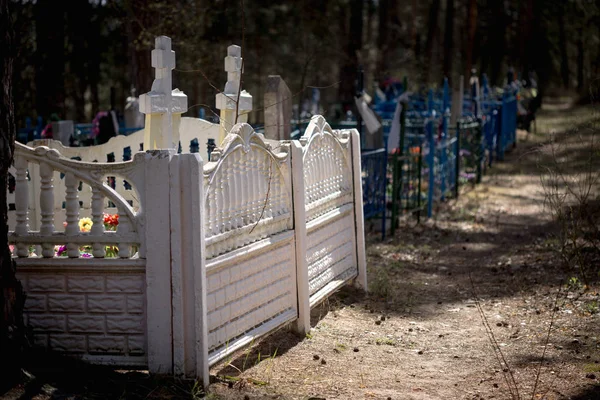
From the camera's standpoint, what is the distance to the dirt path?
5980 mm

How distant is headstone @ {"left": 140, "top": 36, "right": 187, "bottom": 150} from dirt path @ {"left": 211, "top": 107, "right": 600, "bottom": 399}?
6.85 feet

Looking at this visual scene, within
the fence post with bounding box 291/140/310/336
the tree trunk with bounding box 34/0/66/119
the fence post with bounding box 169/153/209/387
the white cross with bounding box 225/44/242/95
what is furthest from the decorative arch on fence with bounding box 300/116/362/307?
the tree trunk with bounding box 34/0/66/119

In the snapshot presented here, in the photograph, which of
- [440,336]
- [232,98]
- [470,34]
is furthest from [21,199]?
[470,34]

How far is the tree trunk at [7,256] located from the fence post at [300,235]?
2.47 metres

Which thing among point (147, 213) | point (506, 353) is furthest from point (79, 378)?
point (506, 353)

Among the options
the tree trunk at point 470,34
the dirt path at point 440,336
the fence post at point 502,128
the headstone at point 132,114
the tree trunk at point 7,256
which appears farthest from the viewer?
the tree trunk at point 470,34

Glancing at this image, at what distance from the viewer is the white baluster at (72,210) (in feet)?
17.5

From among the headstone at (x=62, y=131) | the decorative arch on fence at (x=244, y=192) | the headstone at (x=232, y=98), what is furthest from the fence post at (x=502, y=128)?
the decorative arch on fence at (x=244, y=192)

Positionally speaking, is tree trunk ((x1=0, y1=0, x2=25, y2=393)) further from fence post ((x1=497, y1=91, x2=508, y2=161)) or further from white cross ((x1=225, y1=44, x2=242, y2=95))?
fence post ((x1=497, y1=91, x2=508, y2=161))

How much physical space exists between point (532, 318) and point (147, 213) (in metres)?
4.36

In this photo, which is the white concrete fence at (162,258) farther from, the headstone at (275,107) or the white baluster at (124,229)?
the headstone at (275,107)

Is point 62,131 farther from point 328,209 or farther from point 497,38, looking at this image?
point 497,38

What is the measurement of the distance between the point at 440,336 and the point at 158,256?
3245mm

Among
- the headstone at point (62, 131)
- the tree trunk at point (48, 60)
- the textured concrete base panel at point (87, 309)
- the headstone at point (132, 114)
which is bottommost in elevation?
the textured concrete base panel at point (87, 309)
